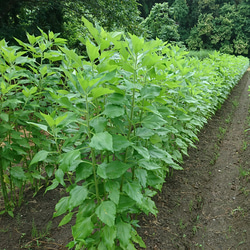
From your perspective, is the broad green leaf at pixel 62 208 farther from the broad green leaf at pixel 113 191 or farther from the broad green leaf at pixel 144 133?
the broad green leaf at pixel 144 133

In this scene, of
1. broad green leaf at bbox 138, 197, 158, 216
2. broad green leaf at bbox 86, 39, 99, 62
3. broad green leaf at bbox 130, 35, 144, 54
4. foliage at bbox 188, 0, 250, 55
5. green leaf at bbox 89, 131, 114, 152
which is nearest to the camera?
green leaf at bbox 89, 131, 114, 152

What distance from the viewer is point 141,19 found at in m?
10.4

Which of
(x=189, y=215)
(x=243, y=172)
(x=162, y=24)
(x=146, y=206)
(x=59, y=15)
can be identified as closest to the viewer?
(x=146, y=206)

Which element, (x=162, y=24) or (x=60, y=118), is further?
(x=162, y=24)

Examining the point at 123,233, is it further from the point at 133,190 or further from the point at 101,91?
the point at 101,91

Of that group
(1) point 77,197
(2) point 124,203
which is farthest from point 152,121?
(1) point 77,197

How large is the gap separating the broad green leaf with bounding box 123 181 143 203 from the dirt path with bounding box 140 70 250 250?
3.74 ft

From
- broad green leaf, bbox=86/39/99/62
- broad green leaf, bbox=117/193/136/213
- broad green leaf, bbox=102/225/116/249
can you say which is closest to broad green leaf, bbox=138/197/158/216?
broad green leaf, bbox=117/193/136/213

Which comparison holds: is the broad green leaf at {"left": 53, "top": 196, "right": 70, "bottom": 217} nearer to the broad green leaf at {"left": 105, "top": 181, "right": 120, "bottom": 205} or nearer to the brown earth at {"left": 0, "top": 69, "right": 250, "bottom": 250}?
the broad green leaf at {"left": 105, "top": 181, "right": 120, "bottom": 205}

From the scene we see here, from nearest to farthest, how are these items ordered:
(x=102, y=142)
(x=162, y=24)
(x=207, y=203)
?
(x=102, y=142) → (x=207, y=203) → (x=162, y=24)

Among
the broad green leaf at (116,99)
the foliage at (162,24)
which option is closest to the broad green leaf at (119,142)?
the broad green leaf at (116,99)

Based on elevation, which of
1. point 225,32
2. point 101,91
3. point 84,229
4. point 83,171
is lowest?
point 225,32

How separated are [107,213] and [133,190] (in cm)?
24

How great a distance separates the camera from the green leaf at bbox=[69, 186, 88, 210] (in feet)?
4.84
